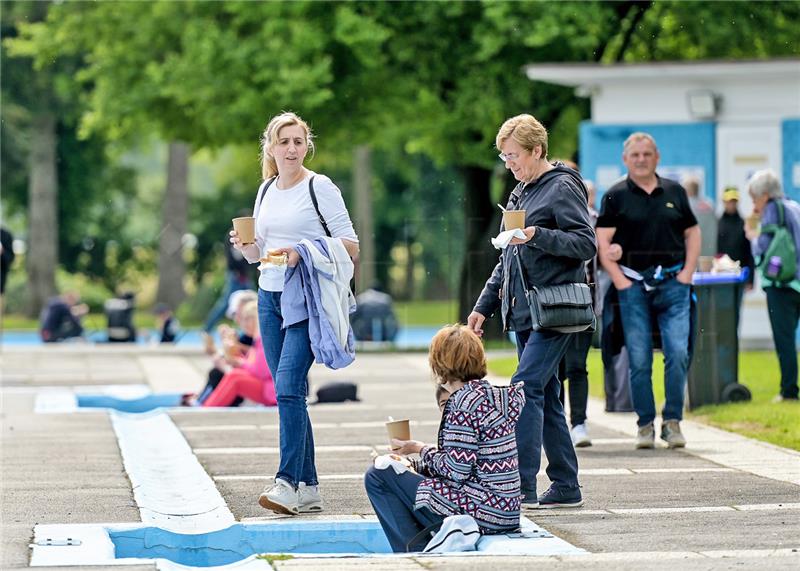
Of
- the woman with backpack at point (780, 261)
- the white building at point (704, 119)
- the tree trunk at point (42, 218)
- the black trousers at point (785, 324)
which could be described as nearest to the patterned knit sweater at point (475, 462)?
the woman with backpack at point (780, 261)

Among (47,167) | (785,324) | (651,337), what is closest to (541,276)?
(651,337)

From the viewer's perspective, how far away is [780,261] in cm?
1354

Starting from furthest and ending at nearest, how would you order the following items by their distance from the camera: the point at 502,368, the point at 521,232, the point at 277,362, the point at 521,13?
the point at 521,13
the point at 502,368
the point at 277,362
the point at 521,232

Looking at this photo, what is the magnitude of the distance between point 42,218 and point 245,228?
3601 cm

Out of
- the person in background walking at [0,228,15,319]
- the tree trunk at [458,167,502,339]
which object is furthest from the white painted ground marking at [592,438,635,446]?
the person in background walking at [0,228,15,319]

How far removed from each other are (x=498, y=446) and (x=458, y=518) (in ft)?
1.12

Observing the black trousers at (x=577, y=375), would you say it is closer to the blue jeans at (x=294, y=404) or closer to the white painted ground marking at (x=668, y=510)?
the white painted ground marking at (x=668, y=510)

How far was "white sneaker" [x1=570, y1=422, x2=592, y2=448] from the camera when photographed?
36.1ft

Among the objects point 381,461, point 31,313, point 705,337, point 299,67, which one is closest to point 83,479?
point 381,461

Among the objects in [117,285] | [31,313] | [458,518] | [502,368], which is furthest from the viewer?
[117,285]

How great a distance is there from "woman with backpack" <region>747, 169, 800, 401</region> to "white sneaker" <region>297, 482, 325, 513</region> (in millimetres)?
6428

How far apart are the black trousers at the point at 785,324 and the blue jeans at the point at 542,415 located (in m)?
5.86

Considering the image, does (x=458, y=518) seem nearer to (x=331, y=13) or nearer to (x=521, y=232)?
(x=521, y=232)

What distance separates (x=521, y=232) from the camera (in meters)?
7.77
